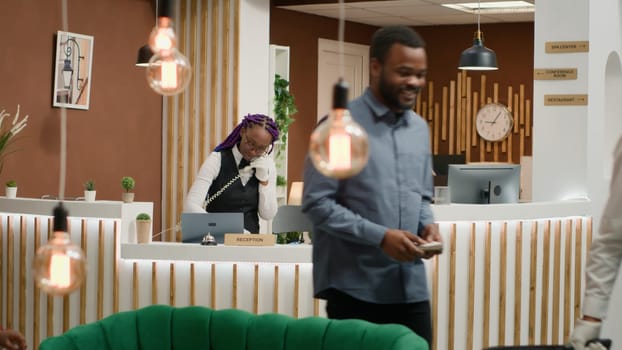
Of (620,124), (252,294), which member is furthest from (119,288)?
(620,124)

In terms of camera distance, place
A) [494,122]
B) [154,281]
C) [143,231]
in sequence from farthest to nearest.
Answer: [494,122]
[143,231]
[154,281]

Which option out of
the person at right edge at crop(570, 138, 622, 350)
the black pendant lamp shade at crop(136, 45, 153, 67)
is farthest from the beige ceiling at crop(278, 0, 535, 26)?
the person at right edge at crop(570, 138, 622, 350)

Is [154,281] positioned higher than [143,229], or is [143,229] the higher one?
[143,229]

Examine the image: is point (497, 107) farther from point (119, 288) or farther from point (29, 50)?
point (119, 288)

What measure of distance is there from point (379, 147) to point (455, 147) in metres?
10.5

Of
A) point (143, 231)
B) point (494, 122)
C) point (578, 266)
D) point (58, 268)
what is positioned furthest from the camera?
point (494, 122)

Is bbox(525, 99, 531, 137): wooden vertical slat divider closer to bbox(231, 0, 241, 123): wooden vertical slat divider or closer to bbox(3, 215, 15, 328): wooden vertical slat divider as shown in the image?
bbox(231, 0, 241, 123): wooden vertical slat divider

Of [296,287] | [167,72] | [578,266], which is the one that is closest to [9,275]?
[296,287]

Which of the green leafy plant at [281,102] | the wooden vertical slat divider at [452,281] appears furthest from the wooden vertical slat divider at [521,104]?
the wooden vertical slat divider at [452,281]

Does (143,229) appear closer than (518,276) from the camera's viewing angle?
Yes

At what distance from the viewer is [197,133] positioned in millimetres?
9812

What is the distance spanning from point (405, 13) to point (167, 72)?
9753 mm

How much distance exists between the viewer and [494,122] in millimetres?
13445

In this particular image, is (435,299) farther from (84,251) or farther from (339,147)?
(339,147)
